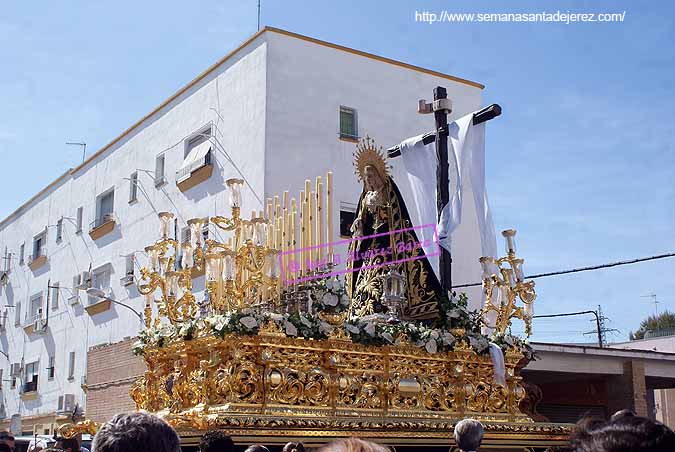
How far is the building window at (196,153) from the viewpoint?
18.0m

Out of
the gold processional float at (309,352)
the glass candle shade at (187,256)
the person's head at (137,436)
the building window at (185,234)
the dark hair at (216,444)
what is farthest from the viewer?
the building window at (185,234)

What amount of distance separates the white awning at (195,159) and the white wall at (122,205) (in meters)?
0.39

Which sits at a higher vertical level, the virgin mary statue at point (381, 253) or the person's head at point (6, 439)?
the virgin mary statue at point (381, 253)

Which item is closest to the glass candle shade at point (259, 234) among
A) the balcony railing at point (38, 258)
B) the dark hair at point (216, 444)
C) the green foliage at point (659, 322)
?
the dark hair at point (216, 444)

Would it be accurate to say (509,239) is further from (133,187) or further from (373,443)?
(133,187)

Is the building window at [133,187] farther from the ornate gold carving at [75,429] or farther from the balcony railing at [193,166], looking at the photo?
the ornate gold carving at [75,429]

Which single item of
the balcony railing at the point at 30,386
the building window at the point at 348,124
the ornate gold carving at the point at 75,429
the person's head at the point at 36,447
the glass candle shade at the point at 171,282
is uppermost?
the building window at the point at 348,124

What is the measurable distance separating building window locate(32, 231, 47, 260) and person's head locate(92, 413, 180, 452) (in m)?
25.5

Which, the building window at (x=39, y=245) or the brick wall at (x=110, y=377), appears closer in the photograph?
the brick wall at (x=110, y=377)

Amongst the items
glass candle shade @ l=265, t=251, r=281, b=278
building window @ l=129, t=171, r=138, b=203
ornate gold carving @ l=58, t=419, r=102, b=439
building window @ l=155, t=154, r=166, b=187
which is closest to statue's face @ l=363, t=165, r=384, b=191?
glass candle shade @ l=265, t=251, r=281, b=278

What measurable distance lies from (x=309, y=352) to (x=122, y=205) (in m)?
14.3

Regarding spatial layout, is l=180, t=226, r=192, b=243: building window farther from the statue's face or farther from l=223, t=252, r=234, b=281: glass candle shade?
l=223, t=252, r=234, b=281: glass candle shade

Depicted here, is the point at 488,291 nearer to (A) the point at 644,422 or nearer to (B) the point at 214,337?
(B) the point at 214,337

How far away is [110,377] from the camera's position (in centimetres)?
2042
